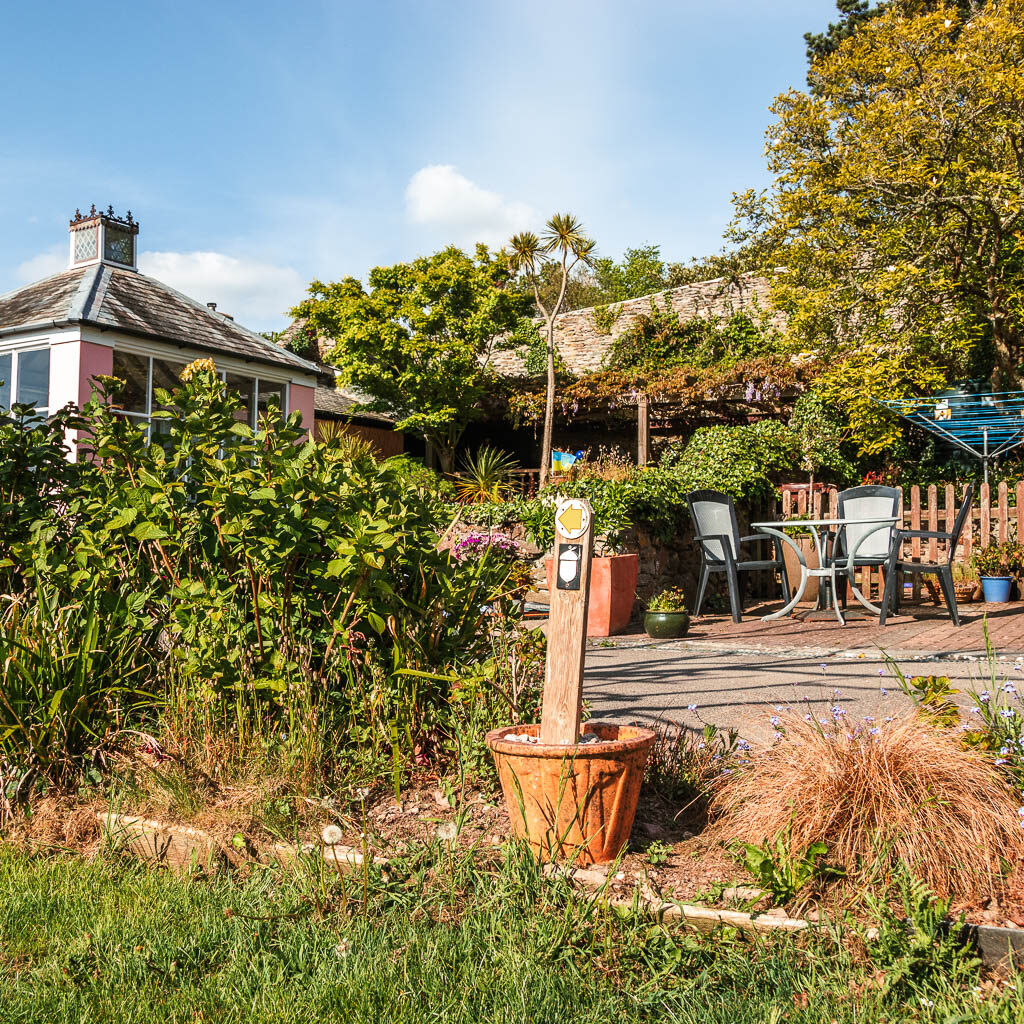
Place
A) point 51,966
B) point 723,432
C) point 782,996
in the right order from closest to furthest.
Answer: point 782,996 → point 51,966 → point 723,432

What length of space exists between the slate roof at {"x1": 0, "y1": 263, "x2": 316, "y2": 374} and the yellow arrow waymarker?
1146cm

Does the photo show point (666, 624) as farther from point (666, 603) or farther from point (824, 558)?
→ point (824, 558)

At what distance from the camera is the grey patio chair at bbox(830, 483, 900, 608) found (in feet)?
26.1

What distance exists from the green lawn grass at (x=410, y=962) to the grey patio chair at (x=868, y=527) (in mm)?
6457

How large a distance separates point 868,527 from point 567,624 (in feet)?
22.7

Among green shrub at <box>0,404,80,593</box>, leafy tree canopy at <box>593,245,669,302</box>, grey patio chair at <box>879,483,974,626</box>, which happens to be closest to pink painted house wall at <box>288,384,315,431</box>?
grey patio chair at <box>879,483,974,626</box>

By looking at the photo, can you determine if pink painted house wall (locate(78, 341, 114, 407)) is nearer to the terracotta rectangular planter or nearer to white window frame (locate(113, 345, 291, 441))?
white window frame (locate(113, 345, 291, 441))

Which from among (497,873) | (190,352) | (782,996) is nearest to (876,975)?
(782,996)

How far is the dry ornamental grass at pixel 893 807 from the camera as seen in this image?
2.09 metres

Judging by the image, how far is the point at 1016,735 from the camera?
8.17 feet

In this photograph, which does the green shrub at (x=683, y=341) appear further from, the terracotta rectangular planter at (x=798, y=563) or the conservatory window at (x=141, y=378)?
the terracotta rectangular planter at (x=798, y=563)

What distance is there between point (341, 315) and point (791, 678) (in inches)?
707

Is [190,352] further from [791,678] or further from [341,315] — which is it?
[791,678]

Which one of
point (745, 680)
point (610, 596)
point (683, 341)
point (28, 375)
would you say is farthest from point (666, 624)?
point (683, 341)
